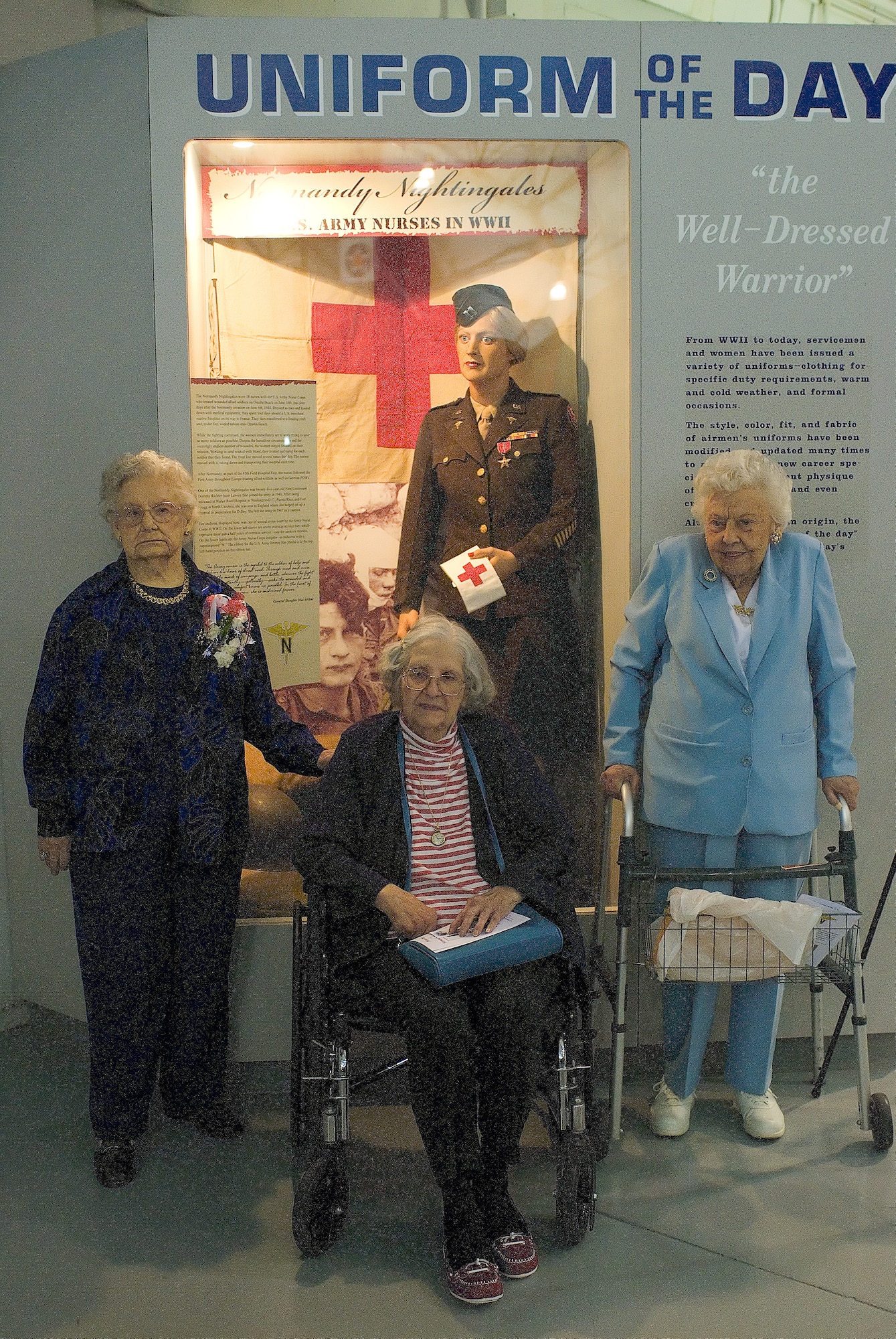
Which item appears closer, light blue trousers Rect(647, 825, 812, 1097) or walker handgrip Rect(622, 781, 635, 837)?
walker handgrip Rect(622, 781, 635, 837)

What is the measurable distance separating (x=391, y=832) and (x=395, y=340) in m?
1.70

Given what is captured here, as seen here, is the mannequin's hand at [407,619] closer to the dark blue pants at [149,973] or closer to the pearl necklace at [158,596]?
the pearl necklace at [158,596]

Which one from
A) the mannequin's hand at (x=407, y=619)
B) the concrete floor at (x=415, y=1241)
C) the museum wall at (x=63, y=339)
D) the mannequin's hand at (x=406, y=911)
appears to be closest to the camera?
the concrete floor at (x=415, y=1241)

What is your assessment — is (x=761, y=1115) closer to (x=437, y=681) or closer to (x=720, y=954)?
(x=720, y=954)

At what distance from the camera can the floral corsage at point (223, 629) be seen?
10.1ft

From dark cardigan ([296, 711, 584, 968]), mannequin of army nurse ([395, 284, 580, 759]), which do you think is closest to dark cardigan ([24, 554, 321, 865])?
dark cardigan ([296, 711, 584, 968])

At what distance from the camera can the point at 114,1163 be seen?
A: 2.99 m

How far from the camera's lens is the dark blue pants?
118 inches

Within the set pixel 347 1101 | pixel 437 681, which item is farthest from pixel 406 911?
pixel 437 681

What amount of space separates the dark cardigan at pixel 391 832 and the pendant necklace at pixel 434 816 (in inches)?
2.0

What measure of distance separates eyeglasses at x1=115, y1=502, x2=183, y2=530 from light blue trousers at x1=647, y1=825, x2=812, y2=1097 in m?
1.55

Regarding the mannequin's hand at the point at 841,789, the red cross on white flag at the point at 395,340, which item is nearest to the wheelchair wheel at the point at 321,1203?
the mannequin's hand at the point at 841,789

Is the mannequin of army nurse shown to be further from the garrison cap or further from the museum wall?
the museum wall

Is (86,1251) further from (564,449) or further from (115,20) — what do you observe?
(115,20)
